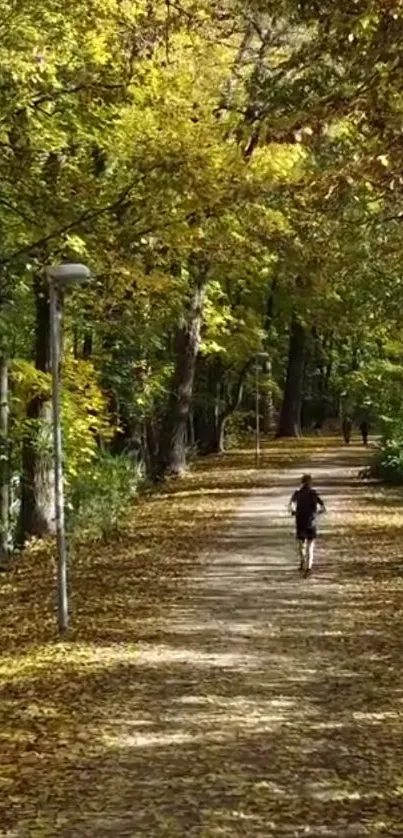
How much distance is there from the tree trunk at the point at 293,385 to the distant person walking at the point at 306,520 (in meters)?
34.1

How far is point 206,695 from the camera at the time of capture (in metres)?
10.0

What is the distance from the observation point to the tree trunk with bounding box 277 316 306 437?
169ft

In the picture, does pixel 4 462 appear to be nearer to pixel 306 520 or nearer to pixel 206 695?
pixel 306 520

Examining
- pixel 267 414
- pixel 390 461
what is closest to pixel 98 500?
pixel 390 461

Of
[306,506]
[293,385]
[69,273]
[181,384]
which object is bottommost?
[306,506]

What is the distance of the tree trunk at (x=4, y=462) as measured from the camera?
694 inches

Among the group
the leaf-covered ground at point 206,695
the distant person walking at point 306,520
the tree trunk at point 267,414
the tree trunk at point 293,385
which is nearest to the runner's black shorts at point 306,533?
the distant person walking at point 306,520

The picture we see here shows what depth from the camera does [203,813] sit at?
23.5 feet

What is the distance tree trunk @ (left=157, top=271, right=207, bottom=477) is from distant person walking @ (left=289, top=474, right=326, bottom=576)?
14182 mm

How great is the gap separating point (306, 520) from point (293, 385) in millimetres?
34478

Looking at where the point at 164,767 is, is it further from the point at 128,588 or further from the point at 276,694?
the point at 128,588

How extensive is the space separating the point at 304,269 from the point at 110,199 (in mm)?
10108

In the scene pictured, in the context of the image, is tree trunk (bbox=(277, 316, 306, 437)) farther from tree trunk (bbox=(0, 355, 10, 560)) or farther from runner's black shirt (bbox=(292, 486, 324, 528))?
runner's black shirt (bbox=(292, 486, 324, 528))

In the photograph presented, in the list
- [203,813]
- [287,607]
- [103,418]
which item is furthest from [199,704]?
[103,418]
